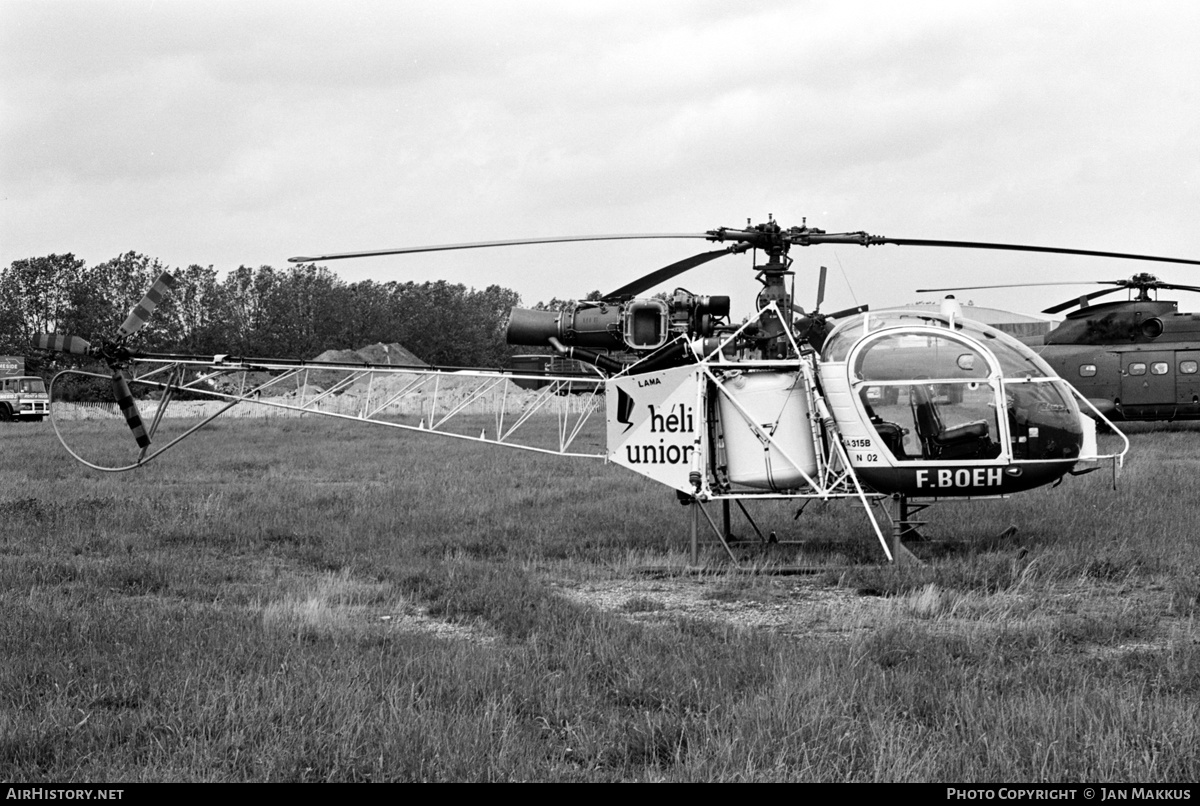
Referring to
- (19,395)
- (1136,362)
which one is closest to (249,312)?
(19,395)

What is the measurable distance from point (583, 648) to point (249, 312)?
73.0 metres

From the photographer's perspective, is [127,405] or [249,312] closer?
[127,405]

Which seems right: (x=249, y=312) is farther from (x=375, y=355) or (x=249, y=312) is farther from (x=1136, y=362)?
(x=1136, y=362)

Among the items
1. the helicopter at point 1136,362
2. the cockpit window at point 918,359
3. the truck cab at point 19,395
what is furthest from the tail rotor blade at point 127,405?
the truck cab at point 19,395

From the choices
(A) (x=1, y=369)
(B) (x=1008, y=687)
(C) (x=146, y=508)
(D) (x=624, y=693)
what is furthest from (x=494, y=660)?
(A) (x=1, y=369)

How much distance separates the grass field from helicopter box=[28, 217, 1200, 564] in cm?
83

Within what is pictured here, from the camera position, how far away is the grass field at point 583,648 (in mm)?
5078

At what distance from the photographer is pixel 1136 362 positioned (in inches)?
949

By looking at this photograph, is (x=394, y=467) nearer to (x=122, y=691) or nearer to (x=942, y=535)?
(x=942, y=535)

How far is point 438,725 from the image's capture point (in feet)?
17.6

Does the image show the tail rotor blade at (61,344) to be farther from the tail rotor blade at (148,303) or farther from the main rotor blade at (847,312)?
the main rotor blade at (847,312)
